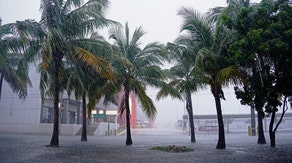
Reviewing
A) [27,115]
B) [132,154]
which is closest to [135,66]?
[132,154]

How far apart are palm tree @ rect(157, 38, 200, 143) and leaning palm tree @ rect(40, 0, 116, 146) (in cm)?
426

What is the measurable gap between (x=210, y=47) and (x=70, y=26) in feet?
24.8

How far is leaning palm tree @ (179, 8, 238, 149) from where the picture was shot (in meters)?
13.8

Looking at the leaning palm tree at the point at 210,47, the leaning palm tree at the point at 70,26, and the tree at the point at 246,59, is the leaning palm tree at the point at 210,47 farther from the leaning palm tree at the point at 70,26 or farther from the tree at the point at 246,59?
the leaning palm tree at the point at 70,26

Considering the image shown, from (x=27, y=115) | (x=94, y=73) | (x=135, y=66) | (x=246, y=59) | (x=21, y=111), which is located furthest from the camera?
(x=21, y=111)

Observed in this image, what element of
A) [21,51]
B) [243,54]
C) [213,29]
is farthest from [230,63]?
[21,51]

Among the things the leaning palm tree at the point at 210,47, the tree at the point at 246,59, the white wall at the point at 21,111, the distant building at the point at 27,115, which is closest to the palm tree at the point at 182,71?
the leaning palm tree at the point at 210,47

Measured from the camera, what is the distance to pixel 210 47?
Answer: 15414mm

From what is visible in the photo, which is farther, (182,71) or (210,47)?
(182,71)

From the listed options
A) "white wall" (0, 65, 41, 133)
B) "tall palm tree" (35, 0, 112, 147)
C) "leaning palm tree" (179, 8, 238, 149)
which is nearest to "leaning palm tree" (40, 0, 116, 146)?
"tall palm tree" (35, 0, 112, 147)

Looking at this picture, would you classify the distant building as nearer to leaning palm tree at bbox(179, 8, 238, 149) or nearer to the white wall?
the white wall

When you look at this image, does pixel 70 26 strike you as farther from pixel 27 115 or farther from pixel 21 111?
pixel 21 111

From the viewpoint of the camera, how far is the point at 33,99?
118 feet

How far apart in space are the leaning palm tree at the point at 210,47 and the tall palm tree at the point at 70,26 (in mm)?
4536
